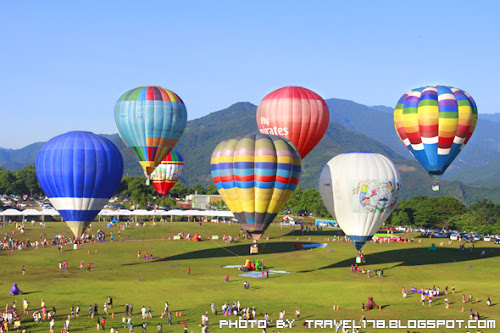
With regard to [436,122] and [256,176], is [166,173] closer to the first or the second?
[436,122]

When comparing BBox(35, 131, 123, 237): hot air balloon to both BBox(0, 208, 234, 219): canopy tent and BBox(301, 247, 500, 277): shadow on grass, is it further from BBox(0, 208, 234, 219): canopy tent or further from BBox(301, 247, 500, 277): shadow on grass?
BBox(0, 208, 234, 219): canopy tent

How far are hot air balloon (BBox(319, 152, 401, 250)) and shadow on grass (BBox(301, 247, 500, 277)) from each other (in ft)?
22.4

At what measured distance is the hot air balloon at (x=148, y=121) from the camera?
76.6 m

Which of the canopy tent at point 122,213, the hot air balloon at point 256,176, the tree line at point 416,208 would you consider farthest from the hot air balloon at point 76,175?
the tree line at point 416,208

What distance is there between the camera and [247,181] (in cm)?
6191

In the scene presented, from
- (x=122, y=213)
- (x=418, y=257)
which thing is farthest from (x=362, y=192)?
(x=122, y=213)

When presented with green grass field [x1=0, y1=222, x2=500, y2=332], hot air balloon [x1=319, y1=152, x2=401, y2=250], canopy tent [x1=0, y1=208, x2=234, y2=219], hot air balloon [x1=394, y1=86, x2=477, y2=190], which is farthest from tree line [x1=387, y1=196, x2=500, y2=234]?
hot air balloon [x1=319, y1=152, x2=401, y2=250]

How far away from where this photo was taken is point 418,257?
7581 cm

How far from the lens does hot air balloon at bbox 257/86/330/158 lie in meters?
77.9

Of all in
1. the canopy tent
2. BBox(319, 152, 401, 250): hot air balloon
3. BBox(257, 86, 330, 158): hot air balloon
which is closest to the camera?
Result: BBox(319, 152, 401, 250): hot air balloon

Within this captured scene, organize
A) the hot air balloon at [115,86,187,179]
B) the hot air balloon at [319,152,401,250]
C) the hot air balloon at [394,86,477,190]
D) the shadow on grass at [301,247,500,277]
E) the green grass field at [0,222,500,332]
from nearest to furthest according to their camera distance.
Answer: the green grass field at [0,222,500,332]
the hot air balloon at [319,152,401,250]
the shadow on grass at [301,247,500,277]
the hot air balloon at [394,86,477,190]
the hot air balloon at [115,86,187,179]

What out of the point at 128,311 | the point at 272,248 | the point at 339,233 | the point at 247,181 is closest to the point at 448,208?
the point at 339,233

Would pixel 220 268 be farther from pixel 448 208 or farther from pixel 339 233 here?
pixel 448 208

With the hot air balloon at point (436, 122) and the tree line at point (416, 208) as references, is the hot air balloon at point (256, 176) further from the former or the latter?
the tree line at point (416, 208)
